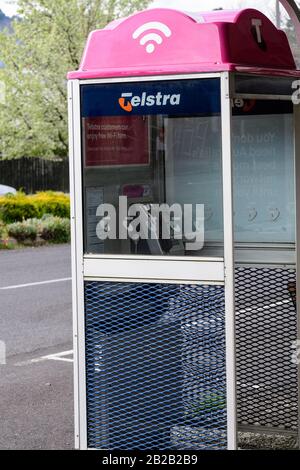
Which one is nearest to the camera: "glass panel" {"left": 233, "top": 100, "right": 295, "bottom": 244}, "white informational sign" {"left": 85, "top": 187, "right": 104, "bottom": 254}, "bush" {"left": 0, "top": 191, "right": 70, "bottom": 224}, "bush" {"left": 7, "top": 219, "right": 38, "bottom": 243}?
"white informational sign" {"left": 85, "top": 187, "right": 104, "bottom": 254}

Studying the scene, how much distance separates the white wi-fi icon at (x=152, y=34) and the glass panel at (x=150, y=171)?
0.21m

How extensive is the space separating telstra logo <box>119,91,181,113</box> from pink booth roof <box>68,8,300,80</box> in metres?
0.14

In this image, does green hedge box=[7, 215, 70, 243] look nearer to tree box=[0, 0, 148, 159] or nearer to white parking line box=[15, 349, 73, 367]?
tree box=[0, 0, 148, 159]

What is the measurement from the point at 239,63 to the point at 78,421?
2128 millimetres

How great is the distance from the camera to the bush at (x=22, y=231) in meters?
18.9

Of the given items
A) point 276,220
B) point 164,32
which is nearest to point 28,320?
point 276,220

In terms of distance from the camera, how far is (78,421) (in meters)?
5.19

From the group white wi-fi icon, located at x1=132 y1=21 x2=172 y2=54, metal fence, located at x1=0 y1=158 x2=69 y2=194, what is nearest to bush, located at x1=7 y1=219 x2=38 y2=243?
metal fence, located at x1=0 y1=158 x2=69 y2=194

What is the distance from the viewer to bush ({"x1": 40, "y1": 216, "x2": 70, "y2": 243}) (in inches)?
765

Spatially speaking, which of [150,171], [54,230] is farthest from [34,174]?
[150,171]

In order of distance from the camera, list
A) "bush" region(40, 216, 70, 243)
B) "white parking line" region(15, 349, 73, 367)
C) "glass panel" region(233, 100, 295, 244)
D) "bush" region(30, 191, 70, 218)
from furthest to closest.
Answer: "bush" region(30, 191, 70, 218)
"bush" region(40, 216, 70, 243)
"white parking line" region(15, 349, 73, 367)
"glass panel" region(233, 100, 295, 244)

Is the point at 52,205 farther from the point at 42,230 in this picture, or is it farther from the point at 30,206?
the point at 42,230

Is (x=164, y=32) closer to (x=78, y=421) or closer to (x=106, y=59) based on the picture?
(x=106, y=59)

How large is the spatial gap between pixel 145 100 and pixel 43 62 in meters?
24.5
